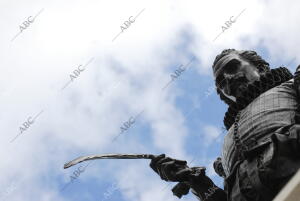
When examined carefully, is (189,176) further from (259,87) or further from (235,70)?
(235,70)

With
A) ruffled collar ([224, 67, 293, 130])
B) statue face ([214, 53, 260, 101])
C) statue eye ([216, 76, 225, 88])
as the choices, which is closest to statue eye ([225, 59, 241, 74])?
statue face ([214, 53, 260, 101])

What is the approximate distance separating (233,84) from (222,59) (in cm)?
48

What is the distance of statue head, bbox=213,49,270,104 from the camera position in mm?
8023

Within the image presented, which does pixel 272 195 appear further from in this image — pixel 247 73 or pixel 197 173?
pixel 247 73

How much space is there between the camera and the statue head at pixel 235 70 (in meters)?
8.02

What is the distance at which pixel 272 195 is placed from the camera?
19.8 ft

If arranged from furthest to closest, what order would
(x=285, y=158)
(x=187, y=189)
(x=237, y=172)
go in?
(x=187, y=189)
(x=237, y=172)
(x=285, y=158)

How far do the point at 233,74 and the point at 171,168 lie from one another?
1704 millimetres

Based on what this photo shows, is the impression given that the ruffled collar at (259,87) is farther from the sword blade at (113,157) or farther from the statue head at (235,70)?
the sword blade at (113,157)

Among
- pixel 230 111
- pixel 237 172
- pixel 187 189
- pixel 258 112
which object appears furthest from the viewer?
pixel 230 111

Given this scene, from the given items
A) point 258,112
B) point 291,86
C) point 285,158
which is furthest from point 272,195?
point 291,86

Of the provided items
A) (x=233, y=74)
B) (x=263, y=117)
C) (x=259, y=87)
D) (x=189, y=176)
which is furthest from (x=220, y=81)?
(x=189, y=176)

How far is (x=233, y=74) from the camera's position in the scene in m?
8.16

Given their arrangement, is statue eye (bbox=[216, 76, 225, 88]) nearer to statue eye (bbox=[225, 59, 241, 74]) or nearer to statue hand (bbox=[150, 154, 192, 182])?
statue eye (bbox=[225, 59, 241, 74])
